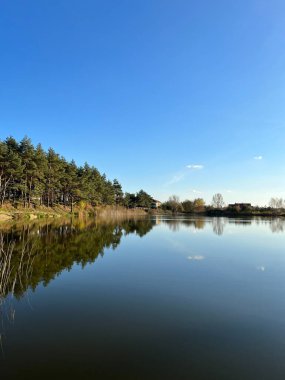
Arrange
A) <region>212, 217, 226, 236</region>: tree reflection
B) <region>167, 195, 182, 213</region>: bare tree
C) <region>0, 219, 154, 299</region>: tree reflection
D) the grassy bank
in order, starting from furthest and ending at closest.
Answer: <region>167, 195, 182, 213</region>: bare tree → the grassy bank → <region>212, 217, 226, 236</region>: tree reflection → <region>0, 219, 154, 299</region>: tree reflection

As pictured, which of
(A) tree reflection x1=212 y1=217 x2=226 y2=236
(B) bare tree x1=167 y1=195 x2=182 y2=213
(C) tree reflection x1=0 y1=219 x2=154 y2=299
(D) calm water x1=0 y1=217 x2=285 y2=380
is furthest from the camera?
(B) bare tree x1=167 y1=195 x2=182 y2=213

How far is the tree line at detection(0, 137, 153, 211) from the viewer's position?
146 ft

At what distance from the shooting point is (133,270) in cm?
1375

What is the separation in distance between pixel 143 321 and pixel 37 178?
51.5m

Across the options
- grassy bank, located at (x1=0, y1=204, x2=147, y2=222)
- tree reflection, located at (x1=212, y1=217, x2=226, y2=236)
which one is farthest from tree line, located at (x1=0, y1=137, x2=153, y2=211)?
tree reflection, located at (x1=212, y1=217, x2=226, y2=236)

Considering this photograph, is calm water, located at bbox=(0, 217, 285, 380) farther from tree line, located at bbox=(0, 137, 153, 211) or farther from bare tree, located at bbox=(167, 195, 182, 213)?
bare tree, located at bbox=(167, 195, 182, 213)

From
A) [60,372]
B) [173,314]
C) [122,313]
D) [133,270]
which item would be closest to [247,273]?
[133,270]

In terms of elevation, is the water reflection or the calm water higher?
the water reflection

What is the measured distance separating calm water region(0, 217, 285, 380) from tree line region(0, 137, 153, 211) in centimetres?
3353

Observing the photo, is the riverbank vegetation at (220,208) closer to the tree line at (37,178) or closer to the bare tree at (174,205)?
the bare tree at (174,205)

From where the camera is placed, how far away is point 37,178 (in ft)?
179

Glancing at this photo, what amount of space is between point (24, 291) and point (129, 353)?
5.72m

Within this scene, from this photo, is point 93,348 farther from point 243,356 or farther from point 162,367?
point 243,356

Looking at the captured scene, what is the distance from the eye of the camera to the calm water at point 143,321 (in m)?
5.31
